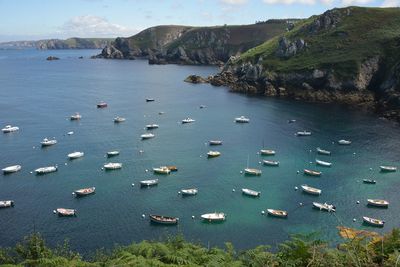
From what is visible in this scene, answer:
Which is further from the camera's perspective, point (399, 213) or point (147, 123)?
point (147, 123)

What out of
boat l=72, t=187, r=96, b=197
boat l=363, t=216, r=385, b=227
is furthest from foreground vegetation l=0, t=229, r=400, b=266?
boat l=72, t=187, r=96, b=197

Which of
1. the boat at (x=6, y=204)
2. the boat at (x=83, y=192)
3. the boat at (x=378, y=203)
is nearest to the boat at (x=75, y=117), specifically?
the boat at (x=83, y=192)

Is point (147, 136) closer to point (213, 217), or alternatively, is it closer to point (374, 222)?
point (213, 217)

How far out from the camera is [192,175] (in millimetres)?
104125

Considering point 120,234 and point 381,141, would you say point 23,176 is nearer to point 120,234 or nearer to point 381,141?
point 120,234

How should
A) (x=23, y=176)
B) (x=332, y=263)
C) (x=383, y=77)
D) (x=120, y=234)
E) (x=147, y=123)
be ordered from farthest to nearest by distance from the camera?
(x=383, y=77)
(x=147, y=123)
(x=23, y=176)
(x=120, y=234)
(x=332, y=263)

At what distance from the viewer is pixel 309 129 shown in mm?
147750

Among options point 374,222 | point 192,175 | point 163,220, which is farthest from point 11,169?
point 374,222

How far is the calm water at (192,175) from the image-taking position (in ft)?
255

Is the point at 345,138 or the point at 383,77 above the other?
the point at 383,77

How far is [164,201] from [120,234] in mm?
16753

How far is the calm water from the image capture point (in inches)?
3061

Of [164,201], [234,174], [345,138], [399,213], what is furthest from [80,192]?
[345,138]

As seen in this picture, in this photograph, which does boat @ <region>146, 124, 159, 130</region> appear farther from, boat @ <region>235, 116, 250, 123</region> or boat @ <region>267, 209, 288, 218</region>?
boat @ <region>267, 209, 288, 218</region>
